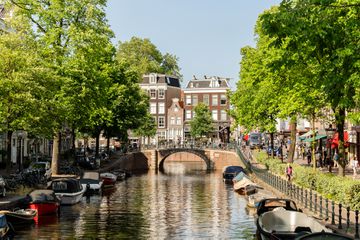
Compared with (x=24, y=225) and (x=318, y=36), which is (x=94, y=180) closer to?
(x=24, y=225)

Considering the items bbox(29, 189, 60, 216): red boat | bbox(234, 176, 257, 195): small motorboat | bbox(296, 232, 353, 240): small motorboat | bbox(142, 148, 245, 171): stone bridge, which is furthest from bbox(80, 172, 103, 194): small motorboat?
bbox(142, 148, 245, 171): stone bridge

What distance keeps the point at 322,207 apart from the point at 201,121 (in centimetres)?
8173

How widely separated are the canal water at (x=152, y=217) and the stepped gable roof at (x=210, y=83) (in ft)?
205

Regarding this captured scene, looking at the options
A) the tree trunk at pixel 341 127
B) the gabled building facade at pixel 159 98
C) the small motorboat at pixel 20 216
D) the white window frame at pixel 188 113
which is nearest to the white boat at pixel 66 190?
the small motorboat at pixel 20 216

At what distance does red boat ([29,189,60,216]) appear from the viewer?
1292 inches

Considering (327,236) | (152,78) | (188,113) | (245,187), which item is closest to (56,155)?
(245,187)

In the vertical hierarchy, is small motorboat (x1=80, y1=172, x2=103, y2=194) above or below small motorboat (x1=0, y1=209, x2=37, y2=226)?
above

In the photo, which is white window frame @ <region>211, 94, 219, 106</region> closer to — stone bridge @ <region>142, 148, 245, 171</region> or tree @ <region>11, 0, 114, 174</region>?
stone bridge @ <region>142, 148, 245, 171</region>

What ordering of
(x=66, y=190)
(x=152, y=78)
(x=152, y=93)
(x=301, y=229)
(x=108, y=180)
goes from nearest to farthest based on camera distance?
(x=301, y=229) → (x=66, y=190) → (x=108, y=180) → (x=152, y=78) → (x=152, y=93)

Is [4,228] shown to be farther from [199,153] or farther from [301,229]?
[199,153]

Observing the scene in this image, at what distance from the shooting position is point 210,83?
116562 millimetres

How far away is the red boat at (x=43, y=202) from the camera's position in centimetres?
3281

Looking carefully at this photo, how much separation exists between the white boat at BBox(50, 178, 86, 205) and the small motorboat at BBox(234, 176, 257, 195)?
14930 mm

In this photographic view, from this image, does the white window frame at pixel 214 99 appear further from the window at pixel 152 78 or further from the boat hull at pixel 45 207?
the boat hull at pixel 45 207
